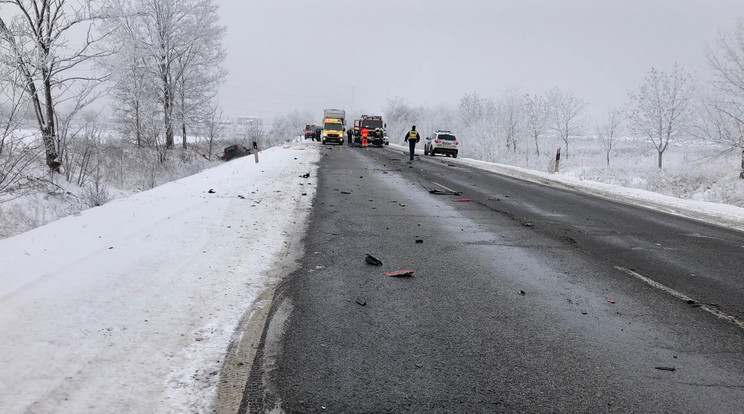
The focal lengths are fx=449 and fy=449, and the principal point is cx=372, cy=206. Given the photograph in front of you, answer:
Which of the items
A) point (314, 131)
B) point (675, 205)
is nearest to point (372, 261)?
point (675, 205)

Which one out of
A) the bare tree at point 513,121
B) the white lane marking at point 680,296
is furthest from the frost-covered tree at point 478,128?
the white lane marking at point 680,296

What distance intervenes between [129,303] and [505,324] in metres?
3.21

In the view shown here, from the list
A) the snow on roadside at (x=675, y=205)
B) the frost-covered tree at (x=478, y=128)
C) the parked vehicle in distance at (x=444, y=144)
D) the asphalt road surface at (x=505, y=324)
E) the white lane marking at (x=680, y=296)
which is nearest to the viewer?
the asphalt road surface at (x=505, y=324)

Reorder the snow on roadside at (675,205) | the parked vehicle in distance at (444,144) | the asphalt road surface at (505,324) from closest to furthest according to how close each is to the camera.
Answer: the asphalt road surface at (505,324), the snow on roadside at (675,205), the parked vehicle in distance at (444,144)

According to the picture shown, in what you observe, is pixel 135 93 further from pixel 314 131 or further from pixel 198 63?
pixel 314 131

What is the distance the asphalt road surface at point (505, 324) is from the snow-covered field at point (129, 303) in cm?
46

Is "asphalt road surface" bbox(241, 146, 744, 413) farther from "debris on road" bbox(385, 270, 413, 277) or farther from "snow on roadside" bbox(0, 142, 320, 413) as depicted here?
"snow on roadside" bbox(0, 142, 320, 413)

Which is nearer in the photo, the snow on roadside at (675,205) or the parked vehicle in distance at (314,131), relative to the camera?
the snow on roadside at (675,205)

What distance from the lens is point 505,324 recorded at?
376 centimetres

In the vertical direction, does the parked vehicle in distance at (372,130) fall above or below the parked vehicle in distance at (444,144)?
above

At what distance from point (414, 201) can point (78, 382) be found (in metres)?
9.02

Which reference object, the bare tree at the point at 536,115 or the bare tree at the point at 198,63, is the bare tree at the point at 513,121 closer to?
the bare tree at the point at 536,115

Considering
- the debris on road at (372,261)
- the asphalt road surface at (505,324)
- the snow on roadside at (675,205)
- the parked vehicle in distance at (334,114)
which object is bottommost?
the asphalt road surface at (505,324)

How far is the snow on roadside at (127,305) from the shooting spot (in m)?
2.57
